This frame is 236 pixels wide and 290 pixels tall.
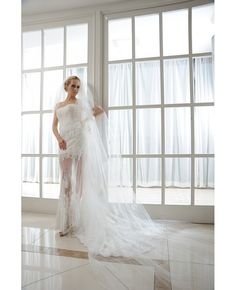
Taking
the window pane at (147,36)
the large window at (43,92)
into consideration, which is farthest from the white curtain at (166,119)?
the large window at (43,92)

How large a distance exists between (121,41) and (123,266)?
77.3 inches

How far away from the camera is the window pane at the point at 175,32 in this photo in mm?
2395

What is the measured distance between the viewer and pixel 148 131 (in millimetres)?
2504

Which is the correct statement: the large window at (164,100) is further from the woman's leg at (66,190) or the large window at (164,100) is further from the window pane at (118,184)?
the woman's leg at (66,190)

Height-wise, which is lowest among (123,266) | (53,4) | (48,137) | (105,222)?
(123,266)

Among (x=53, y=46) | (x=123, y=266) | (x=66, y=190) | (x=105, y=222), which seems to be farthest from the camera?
(x=53, y=46)

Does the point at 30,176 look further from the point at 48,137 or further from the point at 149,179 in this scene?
the point at 149,179

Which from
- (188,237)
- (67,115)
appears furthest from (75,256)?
(67,115)

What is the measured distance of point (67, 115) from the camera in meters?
2.04

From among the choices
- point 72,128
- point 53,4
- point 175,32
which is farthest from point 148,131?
point 53,4

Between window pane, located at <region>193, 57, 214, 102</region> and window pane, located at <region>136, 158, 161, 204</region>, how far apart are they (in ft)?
2.21

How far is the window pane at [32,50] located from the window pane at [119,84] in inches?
33.4

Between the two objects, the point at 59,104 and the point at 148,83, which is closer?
the point at 59,104

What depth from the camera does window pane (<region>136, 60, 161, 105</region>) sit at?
2455mm
